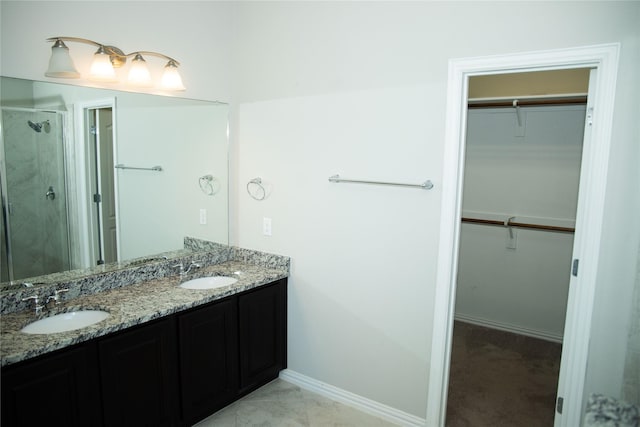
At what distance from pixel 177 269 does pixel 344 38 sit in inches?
70.3

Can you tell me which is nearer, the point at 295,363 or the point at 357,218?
the point at 357,218

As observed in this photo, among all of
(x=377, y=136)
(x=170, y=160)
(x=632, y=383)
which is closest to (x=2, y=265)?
(x=170, y=160)

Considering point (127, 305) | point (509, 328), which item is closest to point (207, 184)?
point (127, 305)

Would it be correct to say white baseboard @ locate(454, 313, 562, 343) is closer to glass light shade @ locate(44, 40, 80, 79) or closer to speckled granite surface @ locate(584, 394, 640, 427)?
speckled granite surface @ locate(584, 394, 640, 427)

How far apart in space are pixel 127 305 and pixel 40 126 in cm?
97

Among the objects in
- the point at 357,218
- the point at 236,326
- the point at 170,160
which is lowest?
the point at 236,326

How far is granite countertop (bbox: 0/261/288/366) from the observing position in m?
1.67

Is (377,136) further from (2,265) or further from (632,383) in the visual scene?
(2,265)

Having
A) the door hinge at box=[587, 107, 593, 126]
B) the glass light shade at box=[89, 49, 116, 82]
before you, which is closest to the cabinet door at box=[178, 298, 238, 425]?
the glass light shade at box=[89, 49, 116, 82]

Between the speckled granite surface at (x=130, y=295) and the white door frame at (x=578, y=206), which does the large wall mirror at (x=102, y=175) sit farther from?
the white door frame at (x=578, y=206)

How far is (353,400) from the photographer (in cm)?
267

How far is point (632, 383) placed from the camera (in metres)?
1.60

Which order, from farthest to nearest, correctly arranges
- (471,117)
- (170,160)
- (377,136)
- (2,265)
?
1. (471,117)
2. (170,160)
3. (377,136)
4. (2,265)

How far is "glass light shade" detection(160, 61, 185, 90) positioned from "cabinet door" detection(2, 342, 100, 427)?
1549 mm
